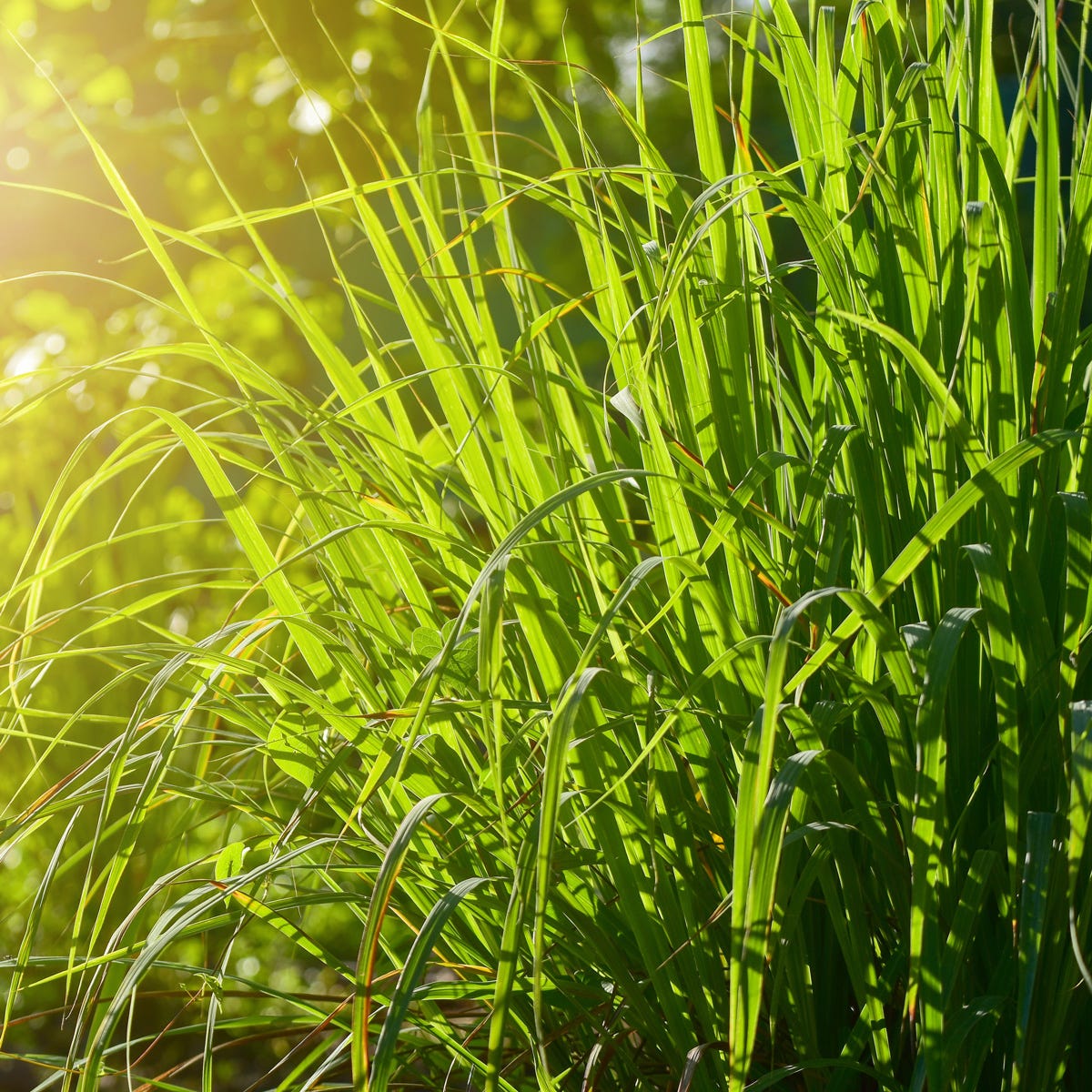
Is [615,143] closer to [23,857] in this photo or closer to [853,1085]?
[23,857]

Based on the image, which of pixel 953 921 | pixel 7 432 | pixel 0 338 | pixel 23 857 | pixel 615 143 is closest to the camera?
pixel 953 921

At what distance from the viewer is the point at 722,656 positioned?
0.39 metres

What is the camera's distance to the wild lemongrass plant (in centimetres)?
40

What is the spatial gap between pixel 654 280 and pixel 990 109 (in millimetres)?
214

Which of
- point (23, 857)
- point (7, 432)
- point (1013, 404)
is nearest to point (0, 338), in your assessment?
point (7, 432)

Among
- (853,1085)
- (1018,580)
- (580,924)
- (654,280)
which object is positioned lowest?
(853,1085)

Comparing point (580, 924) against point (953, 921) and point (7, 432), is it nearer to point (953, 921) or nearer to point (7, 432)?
point (953, 921)

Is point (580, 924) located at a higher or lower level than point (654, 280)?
lower

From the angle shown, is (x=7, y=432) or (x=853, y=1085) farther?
(x=7, y=432)

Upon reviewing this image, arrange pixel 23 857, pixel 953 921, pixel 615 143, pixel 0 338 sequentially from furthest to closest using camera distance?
pixel 615 143, pixel 0 338, pixel 23 857, pixel 953 921

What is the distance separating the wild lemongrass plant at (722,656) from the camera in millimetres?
400

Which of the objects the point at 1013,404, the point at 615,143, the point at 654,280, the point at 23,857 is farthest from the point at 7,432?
the point at 1013,404

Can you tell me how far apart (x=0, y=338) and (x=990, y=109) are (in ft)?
8.34

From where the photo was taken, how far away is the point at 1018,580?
0.42 m
